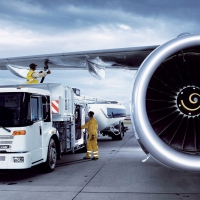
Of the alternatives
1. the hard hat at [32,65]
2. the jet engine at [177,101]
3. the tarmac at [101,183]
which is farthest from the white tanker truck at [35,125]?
the jet engine at [177,101]

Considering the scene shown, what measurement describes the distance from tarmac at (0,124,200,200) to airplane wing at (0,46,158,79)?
2207mm

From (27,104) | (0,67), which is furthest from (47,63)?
(0,67)

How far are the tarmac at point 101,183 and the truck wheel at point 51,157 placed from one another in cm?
15

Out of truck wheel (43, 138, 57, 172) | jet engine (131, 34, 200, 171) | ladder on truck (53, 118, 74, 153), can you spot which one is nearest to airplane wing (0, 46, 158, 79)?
jet engine (131, 34, 200, 171)

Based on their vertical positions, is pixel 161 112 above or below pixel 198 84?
below

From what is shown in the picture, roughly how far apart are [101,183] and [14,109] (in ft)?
8.12

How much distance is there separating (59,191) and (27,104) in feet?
7.18

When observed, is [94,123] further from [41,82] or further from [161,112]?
[161,112]

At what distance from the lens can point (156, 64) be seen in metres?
4.16

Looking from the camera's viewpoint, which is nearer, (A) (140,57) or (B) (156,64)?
(B) (156,64)

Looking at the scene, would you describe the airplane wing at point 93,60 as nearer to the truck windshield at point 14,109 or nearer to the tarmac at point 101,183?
the truck windshield at point 14,109

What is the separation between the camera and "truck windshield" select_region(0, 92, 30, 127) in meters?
8.07

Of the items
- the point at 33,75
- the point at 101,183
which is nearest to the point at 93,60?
the point at 101,183

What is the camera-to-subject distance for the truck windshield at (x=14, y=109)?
807cm
